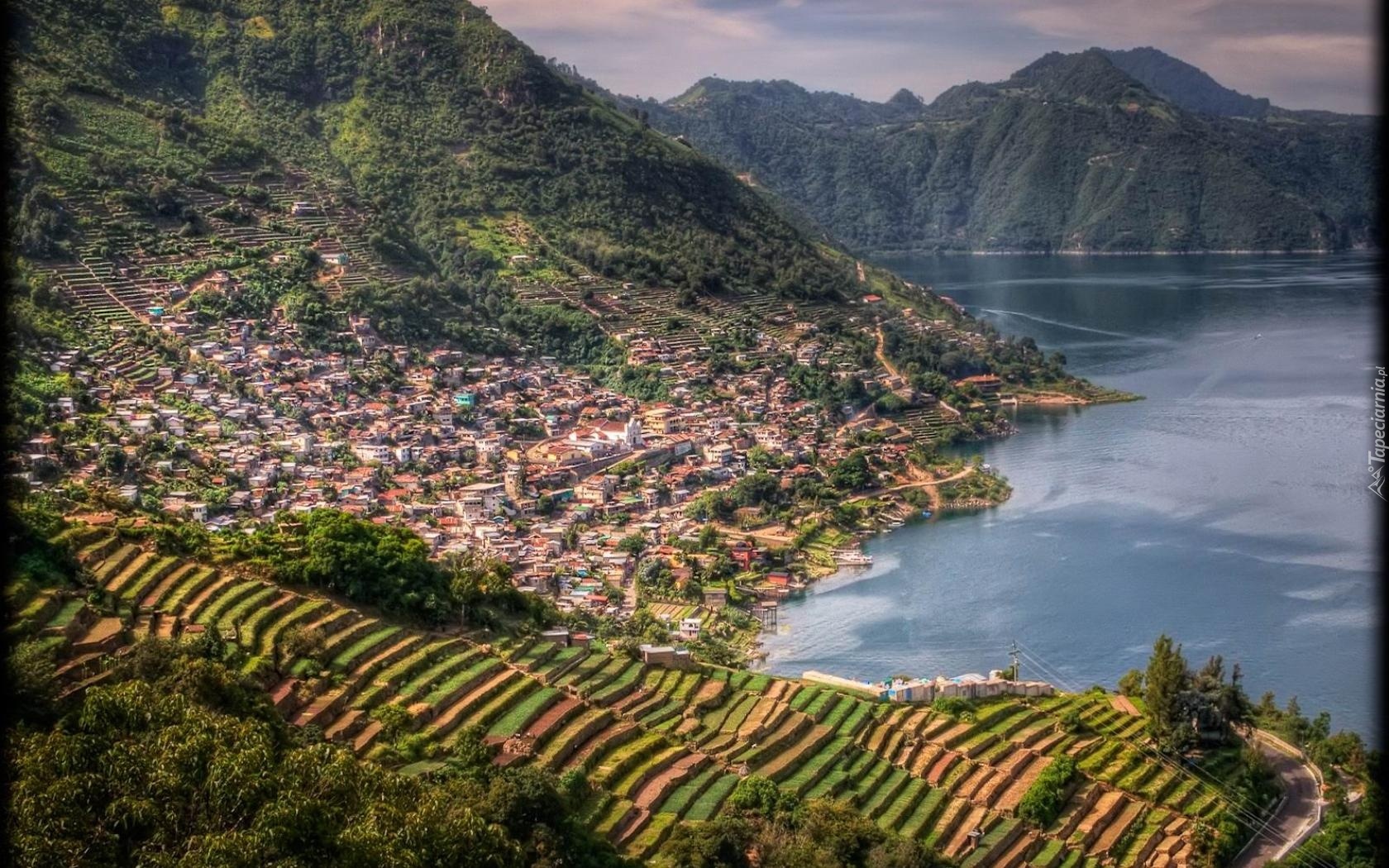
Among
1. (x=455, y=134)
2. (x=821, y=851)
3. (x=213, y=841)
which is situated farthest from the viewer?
(x=455, y=134)

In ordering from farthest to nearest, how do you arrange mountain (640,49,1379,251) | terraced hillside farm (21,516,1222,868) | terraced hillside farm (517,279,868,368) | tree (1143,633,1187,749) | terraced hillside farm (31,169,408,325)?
mountain (640,49,1379,251) → terraced hillside farm (517,279,868,368) → terraced hillside farm (31,169,408,325) → tree (1143,633,1187,749) → terraced hillside farm (21,516,1222,868)

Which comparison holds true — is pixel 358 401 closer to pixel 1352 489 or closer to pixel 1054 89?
pixel 1352 489

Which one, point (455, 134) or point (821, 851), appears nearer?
point (821, 851)

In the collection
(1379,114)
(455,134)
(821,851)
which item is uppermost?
(455,134)

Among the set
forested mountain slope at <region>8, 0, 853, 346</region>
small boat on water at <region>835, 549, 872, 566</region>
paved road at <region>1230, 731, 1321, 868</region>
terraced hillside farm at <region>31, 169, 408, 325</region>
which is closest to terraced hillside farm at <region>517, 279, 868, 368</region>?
forested mountain slope at <region>8, 0, 853, 346</region>

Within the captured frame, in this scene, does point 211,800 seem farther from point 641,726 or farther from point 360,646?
point 641,726

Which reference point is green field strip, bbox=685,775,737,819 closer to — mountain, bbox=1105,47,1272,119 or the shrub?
the shrub

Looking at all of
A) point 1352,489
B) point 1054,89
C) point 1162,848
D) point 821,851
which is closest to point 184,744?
point 821,851

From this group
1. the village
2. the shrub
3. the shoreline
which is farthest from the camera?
the shoreline
